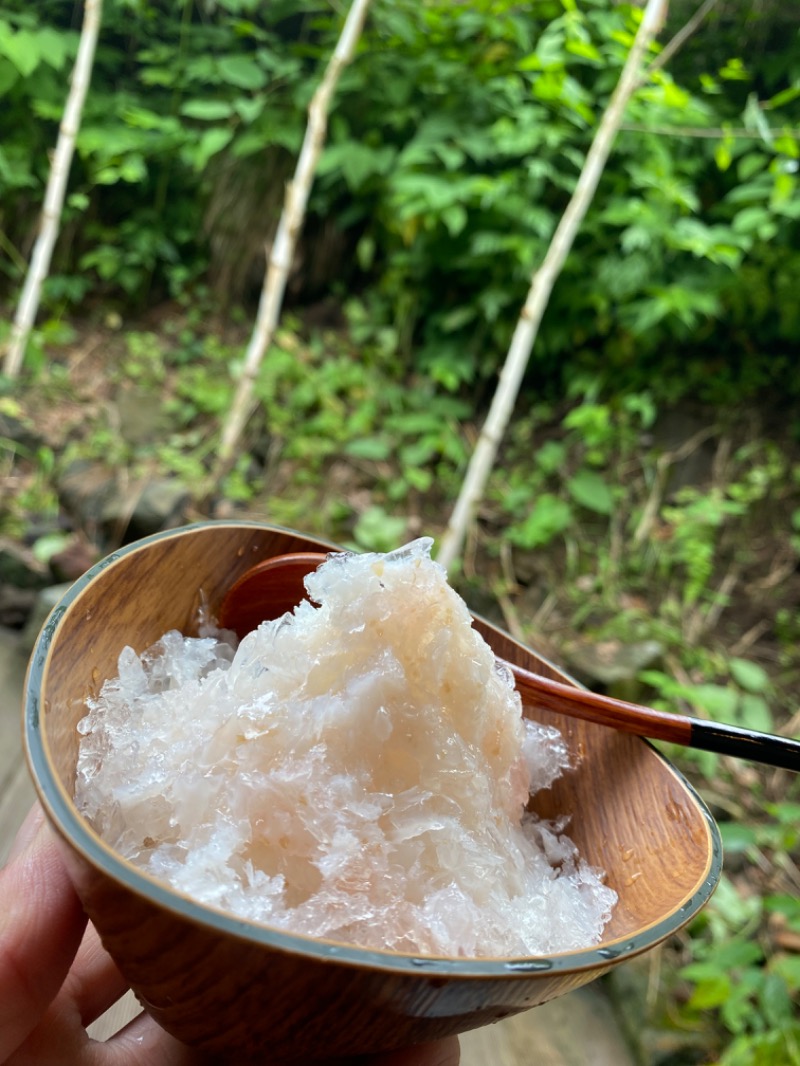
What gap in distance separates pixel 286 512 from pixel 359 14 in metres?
1.88

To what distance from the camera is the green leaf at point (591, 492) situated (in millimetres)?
2951

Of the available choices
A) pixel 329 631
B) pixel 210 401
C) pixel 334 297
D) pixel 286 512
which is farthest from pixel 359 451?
pixel 329 631

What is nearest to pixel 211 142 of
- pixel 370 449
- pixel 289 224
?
pixel 289 224

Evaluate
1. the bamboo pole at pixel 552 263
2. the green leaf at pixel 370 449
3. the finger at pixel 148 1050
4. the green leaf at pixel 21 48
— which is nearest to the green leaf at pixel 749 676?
the bamboo pole at pixel 552 263

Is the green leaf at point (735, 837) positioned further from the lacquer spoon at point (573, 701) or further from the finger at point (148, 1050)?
the finger at point (148, 1050)

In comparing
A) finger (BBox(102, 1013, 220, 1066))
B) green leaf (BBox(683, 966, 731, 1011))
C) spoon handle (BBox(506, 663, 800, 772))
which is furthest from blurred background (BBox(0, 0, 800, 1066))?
finger (BBox(102, 1013, 220, 1066))

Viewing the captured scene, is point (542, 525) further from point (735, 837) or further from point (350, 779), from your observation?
point (350, 779)

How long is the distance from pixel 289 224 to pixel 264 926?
8.86 feet

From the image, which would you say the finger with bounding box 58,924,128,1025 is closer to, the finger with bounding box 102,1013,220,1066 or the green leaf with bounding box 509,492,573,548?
the finger with bounding box 102,1013,220,1066

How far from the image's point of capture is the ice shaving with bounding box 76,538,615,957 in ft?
1.84

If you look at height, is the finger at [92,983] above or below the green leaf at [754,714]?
above

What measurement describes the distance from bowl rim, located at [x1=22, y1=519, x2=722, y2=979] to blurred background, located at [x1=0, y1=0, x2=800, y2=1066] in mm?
1732

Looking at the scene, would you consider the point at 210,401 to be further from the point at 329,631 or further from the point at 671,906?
the point at 671,906

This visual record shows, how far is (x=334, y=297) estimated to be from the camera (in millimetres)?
3977
